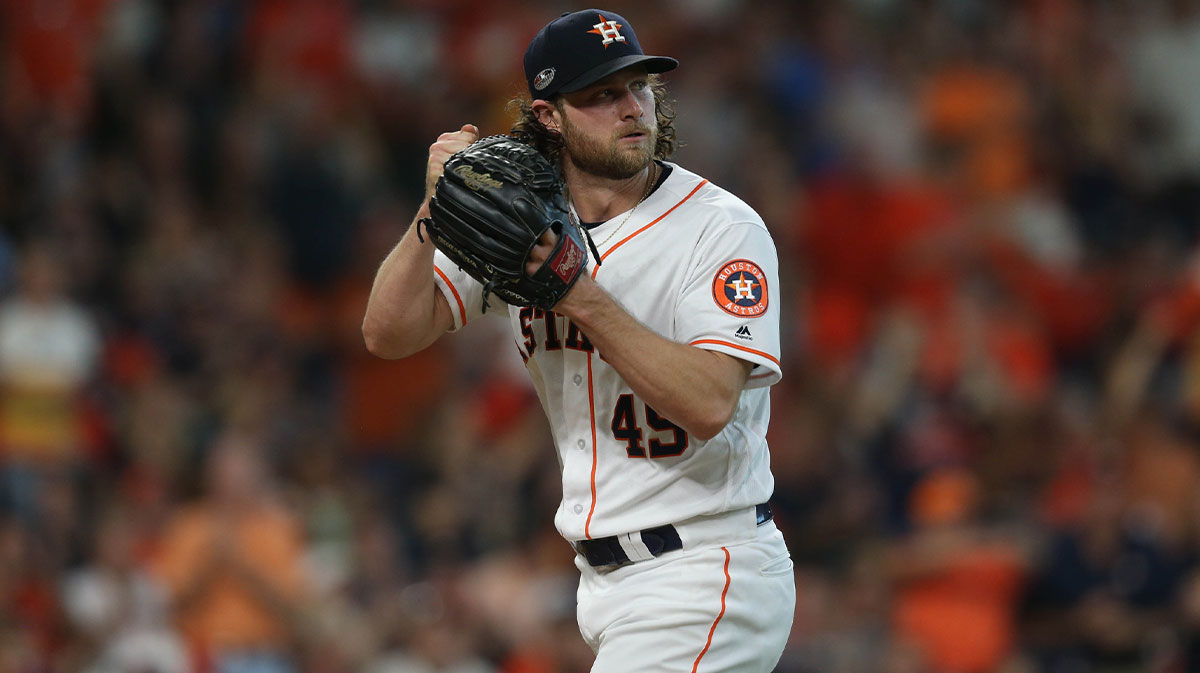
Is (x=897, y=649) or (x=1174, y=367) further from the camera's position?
(x=1174, y=367)

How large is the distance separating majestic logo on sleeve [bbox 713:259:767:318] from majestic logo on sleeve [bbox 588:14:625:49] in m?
0.58

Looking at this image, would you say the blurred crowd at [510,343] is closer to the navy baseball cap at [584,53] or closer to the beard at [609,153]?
the beard at [609,153]

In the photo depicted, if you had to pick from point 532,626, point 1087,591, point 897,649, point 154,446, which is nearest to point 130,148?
point 154,446

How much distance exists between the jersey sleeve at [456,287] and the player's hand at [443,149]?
0.24m

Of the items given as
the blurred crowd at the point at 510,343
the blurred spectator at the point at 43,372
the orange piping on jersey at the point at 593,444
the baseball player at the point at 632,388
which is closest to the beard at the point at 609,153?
the baseball player at the point at 632,388

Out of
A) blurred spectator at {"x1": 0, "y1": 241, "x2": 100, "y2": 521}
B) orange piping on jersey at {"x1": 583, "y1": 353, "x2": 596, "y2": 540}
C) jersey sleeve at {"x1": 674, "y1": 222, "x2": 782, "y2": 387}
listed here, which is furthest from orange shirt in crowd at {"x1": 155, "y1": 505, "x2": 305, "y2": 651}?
jersey sleeve at {"x1": 674, "y1": 222, "x2": 782, "y2": 387}

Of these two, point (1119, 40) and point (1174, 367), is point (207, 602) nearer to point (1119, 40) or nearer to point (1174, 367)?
point (1174, 367)

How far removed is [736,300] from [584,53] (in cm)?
67

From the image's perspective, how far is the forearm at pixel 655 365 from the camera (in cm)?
328

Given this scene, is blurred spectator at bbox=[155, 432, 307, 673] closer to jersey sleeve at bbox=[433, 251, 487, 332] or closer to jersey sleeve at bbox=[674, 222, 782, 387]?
jersey sleeve at bbox=[433, 251, 487, 332]

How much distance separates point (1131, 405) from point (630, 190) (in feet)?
18.5

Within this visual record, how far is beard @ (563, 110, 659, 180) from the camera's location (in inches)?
140

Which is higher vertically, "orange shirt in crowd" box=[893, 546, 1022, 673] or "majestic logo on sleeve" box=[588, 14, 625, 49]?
"majestic logo on sleeve" box=[588, 14, 625, 49]

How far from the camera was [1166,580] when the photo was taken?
25.1 ft
